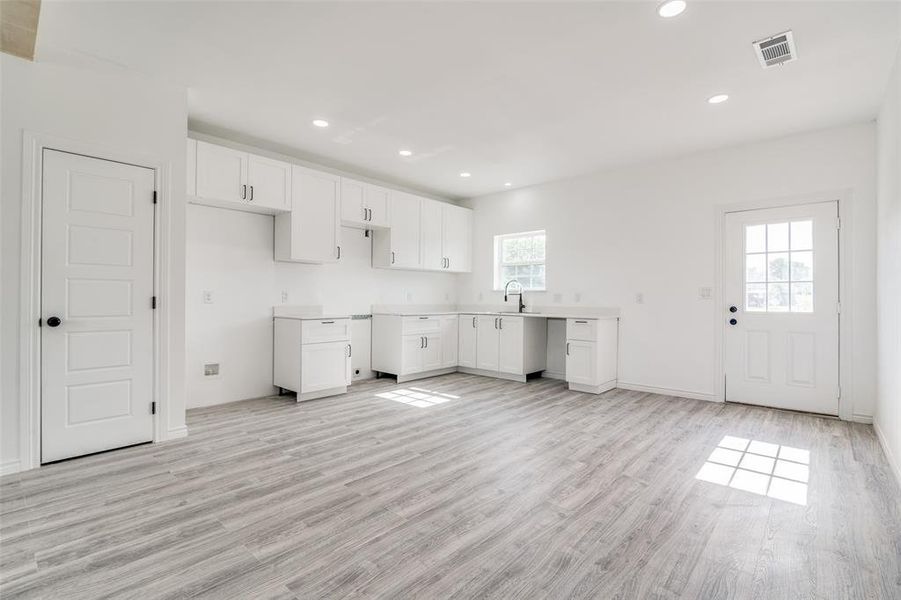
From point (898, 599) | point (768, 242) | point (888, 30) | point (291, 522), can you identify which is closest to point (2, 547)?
point (291, 522)

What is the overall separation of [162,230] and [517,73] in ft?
9.39

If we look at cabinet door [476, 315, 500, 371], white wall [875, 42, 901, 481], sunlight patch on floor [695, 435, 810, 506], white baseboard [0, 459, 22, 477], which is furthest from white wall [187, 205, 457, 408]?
white wall [875, 42, 901, 481]

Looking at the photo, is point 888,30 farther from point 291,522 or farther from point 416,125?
point 291,522

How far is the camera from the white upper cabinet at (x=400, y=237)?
5621mm

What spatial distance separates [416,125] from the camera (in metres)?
4.00

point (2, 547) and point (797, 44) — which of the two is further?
point (797, 44)

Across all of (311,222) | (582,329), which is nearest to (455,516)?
(582,329)

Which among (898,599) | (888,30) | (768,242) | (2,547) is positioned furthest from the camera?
(768,242)

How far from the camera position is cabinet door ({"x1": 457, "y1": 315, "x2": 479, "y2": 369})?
19.7ft

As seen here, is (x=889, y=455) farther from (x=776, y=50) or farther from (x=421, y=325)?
(x=421, y=325)

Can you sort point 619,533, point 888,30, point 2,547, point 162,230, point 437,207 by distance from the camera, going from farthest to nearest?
point 437,207
point 162,230
point 888,30
point 619,533
point 2,547

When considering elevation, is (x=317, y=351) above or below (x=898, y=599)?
above

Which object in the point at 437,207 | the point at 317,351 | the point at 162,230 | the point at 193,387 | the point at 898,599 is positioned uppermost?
the point at 437,207

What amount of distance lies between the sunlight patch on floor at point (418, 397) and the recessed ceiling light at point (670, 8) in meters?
3.57
